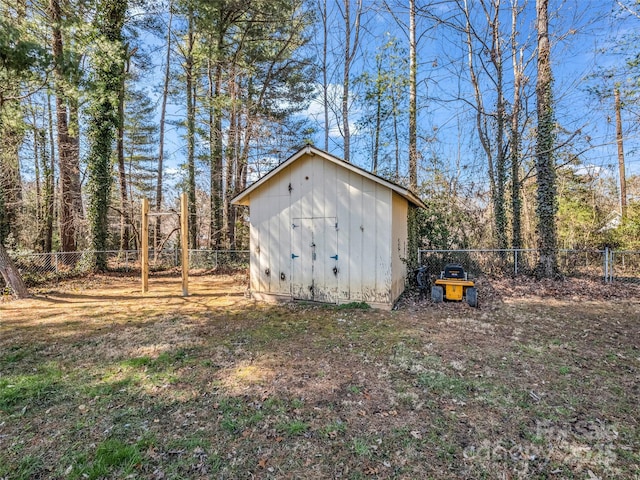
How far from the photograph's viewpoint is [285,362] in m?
4.06

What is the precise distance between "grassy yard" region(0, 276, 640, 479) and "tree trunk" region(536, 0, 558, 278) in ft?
9.99

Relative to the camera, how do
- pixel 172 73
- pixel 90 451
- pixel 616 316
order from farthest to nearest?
1. pixel 172 73
2. pixel 616 316
3. pixel 90 451

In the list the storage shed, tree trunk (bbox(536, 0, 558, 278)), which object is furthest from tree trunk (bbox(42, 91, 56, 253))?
tree trunk (bbox(536, 0, 558, 278))

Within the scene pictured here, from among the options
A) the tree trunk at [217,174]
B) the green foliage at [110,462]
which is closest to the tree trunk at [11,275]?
the tree trunk at [217,174]

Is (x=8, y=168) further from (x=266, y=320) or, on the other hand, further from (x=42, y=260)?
(x=266, y=320)

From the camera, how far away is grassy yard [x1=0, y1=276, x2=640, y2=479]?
230 cm

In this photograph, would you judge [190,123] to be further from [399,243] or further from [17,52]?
[399,243]

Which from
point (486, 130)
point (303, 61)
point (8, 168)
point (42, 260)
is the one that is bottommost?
point (42, 260)

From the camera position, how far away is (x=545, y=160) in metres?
8.92

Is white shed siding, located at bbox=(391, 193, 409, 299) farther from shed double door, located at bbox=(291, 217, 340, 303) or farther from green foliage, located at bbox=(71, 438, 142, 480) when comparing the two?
green foliage, located at bbox=(71, 438, 142, 480)

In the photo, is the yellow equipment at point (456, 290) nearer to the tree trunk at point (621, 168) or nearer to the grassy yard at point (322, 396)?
the grassy yard at point (322, 396)

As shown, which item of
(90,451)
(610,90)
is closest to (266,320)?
(90,451)

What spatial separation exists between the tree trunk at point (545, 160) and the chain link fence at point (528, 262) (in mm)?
467

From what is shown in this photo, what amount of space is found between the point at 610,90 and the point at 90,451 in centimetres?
1249
